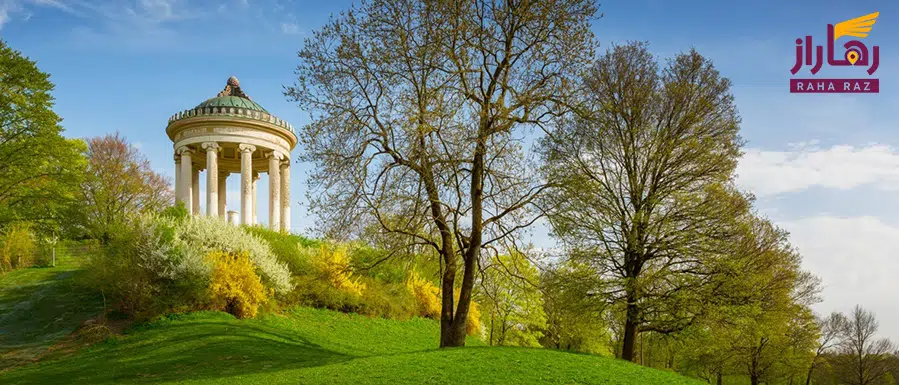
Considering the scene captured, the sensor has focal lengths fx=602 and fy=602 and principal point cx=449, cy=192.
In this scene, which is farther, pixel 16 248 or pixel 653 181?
pixel 16 248

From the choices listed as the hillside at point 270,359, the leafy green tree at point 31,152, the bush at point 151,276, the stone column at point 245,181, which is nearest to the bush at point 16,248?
the leafy green tree at point 31,152

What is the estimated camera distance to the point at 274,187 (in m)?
33.5

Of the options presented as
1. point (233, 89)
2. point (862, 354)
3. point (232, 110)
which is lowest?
point (862, 354)

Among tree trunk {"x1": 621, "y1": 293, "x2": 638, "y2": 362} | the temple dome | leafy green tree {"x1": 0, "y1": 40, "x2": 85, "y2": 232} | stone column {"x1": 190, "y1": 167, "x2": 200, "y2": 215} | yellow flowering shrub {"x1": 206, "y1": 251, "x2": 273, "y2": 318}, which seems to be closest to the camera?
yellow flowering shrub {"x1": 206, "y1": 251, "x2": 273, "y2": 318}

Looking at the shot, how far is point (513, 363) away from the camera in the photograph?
11.6m

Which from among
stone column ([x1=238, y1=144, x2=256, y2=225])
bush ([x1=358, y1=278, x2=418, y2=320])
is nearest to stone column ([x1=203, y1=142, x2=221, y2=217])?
stone column ([x1=238, y1=144, x2=256, y2=225])

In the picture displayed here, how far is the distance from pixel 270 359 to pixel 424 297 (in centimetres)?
1188

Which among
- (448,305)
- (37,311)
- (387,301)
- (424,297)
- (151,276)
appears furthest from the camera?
(424,297)

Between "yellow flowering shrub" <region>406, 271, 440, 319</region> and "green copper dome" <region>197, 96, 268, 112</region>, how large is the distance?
1430 centimetres

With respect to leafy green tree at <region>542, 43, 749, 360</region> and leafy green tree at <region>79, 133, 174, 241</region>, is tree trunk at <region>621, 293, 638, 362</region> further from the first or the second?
leafy green tree at <region>79, 133, 174, 241</region>

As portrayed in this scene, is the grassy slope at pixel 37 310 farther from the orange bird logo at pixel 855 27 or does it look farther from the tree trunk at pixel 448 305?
the orange bird logo at pixel 855 27

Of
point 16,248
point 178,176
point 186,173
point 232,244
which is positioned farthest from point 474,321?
point 16,248

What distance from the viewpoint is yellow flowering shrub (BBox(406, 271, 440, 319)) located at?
2422 centimetres

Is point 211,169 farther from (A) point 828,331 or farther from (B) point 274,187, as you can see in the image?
(A) point 828,331
